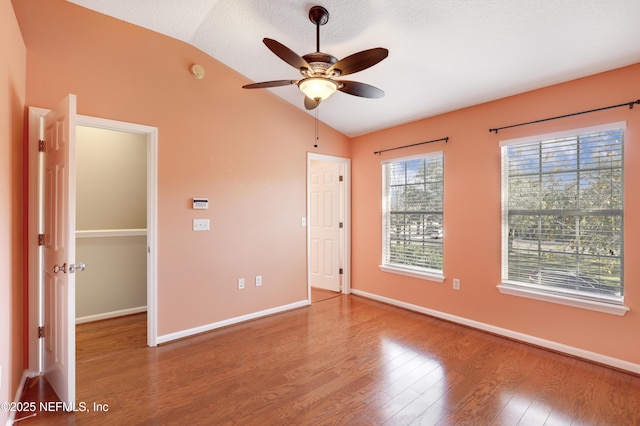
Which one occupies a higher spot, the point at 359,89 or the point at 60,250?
the point at 359,89

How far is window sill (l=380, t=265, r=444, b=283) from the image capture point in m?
3.77

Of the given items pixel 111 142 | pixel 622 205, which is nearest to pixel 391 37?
pixel 622 205

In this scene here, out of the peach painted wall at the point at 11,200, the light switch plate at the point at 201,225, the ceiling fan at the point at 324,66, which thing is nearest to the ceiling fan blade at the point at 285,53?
the ceiling fan at the point at 324,66

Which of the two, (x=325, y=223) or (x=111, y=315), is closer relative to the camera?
(x=111, y=315)

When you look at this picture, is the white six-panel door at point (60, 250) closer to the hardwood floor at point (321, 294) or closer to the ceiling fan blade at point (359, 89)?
the ceiling fan blade at point (359, 89)

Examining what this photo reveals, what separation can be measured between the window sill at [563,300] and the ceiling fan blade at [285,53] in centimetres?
287

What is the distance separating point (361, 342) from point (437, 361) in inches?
28.3

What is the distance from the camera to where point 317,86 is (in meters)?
2.11

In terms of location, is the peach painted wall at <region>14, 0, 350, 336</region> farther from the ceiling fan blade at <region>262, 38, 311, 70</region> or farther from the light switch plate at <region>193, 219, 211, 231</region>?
the ceiling fan blade at <region>262, 38, 311, 70</region>

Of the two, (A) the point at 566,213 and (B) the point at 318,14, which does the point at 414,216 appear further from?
(B) the point at 318,14

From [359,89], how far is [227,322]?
2793 mm

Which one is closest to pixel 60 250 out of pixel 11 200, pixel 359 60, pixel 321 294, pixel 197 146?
pixel 11 200

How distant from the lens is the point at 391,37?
2615mm

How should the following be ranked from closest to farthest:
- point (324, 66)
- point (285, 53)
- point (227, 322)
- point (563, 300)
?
point (285, 53) < point (324, 66) < point (563, 300) < point (227, 322)
